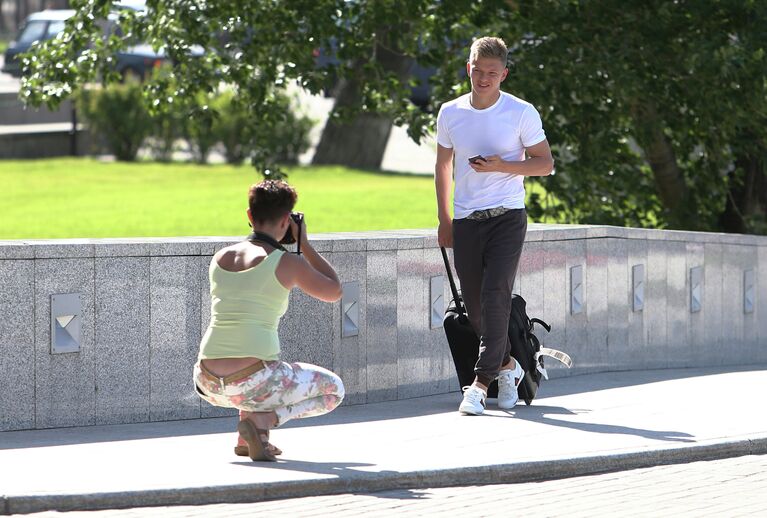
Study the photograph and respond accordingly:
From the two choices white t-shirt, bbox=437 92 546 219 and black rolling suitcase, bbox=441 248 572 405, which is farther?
black rolling suitcase, bbox=441 248 572 405

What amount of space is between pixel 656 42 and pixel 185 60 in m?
4.12

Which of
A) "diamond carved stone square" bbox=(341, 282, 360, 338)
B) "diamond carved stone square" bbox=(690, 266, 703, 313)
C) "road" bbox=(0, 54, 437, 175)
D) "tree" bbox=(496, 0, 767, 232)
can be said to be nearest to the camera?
"diamond carved stone square" bbox=(341, 282, 360, 338)

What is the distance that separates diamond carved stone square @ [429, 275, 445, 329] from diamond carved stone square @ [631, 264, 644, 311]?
7.76 feet

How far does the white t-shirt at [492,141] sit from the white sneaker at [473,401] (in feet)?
3.08

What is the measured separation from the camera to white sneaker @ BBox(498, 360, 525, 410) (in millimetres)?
8688

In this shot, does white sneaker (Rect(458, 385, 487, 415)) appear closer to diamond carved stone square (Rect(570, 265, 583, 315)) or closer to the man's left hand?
the man's left hand

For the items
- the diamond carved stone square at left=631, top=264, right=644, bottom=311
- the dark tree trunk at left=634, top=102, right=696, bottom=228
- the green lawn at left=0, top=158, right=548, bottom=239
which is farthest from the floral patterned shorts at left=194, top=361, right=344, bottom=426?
the green lawn at left=0, top=158, right=548, bottom=239

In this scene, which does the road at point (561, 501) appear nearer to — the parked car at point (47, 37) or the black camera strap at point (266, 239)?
the black camera strap at point (266, 239)

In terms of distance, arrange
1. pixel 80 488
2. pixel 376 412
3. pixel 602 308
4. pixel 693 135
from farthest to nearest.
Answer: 1. pixel 693 135
2. pixel 602 308
3. pixel 376 412
4. pixel 80 488

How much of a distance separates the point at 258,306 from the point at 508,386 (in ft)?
7.60

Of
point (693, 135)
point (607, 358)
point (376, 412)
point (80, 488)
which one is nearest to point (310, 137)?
point (693, 135)

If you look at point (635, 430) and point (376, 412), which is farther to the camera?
point (376, 412)

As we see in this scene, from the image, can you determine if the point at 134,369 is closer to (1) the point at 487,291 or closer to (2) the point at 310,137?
(1) the point at 487,291

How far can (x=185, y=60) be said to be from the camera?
553 inches
